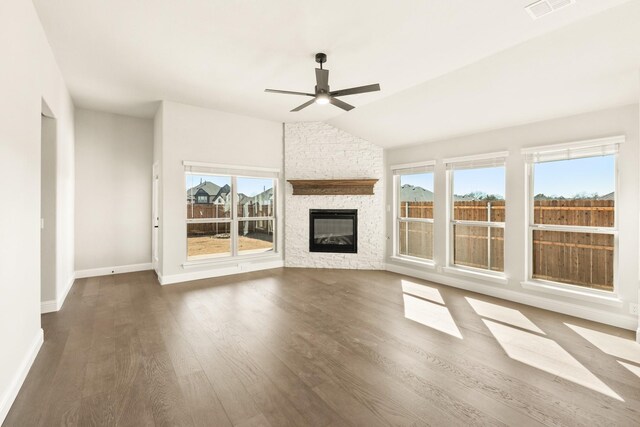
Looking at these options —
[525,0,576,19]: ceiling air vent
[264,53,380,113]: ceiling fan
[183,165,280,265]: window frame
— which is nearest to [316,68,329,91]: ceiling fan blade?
[264,53,380,113]: ceiling fan

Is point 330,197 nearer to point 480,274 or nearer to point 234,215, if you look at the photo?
point 234,215

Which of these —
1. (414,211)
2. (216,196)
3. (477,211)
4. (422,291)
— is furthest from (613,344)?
(216,196)

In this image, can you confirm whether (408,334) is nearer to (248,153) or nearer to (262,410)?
(262,410)

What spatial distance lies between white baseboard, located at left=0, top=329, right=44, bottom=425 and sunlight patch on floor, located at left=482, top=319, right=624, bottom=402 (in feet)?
12.5

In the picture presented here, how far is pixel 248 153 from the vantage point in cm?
587

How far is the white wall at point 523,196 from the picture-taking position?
3.28 meters

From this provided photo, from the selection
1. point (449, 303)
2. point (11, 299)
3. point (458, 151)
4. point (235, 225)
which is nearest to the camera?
point (11, 299)

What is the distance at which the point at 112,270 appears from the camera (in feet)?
18.7

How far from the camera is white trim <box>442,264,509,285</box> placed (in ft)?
14.3

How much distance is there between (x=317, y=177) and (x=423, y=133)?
226 cm

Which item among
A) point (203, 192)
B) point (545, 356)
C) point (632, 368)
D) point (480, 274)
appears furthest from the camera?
point (203, 192)

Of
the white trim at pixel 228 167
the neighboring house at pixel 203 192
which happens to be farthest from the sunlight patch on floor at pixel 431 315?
the neighboring house at pixel 203 192

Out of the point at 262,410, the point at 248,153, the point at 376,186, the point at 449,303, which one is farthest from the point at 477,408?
the point at 248,153

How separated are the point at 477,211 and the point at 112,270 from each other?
669 centimetres
